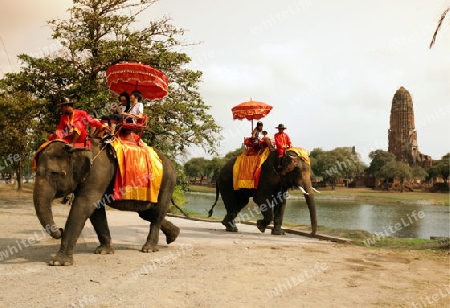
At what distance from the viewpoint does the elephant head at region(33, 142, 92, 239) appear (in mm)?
6500

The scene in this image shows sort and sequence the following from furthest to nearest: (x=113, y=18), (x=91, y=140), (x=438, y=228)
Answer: (x=438, y=228) < (x=113, y=18) < (x=91, y=140)

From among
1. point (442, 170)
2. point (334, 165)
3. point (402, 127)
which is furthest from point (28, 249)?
point (402, 127)

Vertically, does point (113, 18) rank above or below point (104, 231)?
above

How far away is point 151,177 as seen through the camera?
315 inches

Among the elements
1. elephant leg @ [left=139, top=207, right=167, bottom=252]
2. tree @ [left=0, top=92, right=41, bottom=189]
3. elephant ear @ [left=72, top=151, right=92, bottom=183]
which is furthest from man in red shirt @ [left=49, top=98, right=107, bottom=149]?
tree @ [left=0, top=92, right=41, bottom=189]

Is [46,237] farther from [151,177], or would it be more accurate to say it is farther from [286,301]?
[286,301]

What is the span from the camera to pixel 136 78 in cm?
883

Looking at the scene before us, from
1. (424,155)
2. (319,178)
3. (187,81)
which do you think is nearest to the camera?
(187,81)

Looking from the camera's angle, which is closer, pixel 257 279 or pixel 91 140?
pixel 257 279

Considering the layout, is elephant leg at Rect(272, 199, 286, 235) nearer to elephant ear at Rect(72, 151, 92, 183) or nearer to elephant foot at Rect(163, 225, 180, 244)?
elephant foot at Rect(163, 225, 180, 244)

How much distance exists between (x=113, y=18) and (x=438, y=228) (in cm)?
2451

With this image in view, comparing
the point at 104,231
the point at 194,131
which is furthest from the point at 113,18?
the point at 104,231

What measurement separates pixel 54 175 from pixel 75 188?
465 mm

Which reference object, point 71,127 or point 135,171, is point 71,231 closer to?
point 135,171
